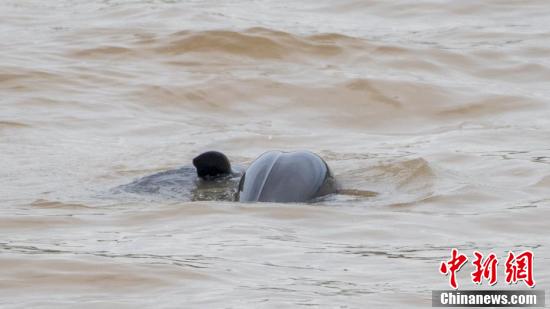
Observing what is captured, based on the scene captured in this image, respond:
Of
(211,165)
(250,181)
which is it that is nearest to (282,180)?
(250,181)

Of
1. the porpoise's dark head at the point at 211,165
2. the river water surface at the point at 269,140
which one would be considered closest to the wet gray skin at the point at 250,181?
the porpoise's dark head at the point at 211,165

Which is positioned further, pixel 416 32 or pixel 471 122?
pixel 416 32

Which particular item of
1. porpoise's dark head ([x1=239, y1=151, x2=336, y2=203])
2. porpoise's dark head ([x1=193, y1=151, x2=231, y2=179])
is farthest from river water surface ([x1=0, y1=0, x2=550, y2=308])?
porpoise's dark head ([x1=193, y1=151, x2=231, y2=179])

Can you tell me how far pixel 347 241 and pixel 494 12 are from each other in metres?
10.2

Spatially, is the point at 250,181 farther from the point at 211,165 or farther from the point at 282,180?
the point at 211,165

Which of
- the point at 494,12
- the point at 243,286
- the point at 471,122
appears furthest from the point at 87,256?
the point at 494,12

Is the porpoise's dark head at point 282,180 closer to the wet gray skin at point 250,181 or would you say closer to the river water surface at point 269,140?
the wet gray skin at point 250,181

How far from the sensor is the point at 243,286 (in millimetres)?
6188

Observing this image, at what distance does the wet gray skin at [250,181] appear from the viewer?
316 inches

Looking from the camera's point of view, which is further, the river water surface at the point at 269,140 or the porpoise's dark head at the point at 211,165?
the porpoise's dark head at the point at 211,165

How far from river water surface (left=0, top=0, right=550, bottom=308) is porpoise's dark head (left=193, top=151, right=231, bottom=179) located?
38 cm

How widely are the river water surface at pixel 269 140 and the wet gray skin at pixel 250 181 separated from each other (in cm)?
16

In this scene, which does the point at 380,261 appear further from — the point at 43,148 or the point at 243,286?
the point at 43,148

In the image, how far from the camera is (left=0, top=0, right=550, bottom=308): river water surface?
6445 millimetres
